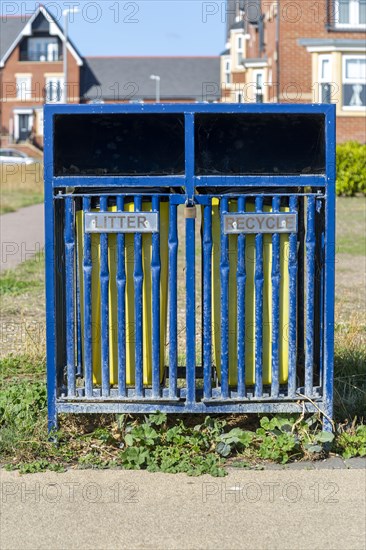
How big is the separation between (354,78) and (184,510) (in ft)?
111

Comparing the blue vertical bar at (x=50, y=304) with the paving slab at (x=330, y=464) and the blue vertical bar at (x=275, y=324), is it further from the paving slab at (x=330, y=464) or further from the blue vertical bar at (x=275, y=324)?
the paving slab at (x=330, y=464)

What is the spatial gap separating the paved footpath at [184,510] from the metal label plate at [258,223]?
1136mm

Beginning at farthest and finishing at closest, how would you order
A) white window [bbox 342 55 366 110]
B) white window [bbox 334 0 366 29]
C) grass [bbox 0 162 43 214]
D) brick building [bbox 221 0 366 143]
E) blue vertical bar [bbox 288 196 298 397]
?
white window [bbox 334 0 366 29] < white window [bbox 342 55 366 110] < brick building [bbox 221 0 366 143] < grass [bbox 0 162 43 214] < blue vertical bar [bbox 288 196 298 397]

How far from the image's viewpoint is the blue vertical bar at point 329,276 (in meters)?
4.99

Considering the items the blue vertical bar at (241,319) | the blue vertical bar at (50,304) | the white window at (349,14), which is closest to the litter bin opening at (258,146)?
the blue vertical bar at (241,319)

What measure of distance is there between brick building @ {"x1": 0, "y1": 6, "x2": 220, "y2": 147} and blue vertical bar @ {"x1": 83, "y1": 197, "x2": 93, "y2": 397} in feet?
230

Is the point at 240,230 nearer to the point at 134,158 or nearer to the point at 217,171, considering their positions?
the point at 217,171

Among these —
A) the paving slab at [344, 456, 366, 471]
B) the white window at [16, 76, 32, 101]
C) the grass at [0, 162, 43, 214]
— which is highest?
the white window at [16, 76, 32, 101]

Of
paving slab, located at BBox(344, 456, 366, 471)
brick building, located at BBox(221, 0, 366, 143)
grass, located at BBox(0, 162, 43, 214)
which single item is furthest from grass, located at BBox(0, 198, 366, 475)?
→ brick building, located at BBox(221, 0, 366, 143)

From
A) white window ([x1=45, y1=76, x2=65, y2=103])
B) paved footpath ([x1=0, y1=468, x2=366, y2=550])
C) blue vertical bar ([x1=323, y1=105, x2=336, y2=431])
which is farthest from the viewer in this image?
white window ([x1=45, y1=76, x2=65, y2=103])

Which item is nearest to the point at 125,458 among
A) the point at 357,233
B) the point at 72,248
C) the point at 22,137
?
the point at 72,248

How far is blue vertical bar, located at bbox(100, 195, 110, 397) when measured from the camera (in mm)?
5047

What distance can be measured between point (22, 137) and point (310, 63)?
41478 mm

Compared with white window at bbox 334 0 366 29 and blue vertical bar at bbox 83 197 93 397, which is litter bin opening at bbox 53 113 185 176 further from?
white window at bbox 334 0 366 29
